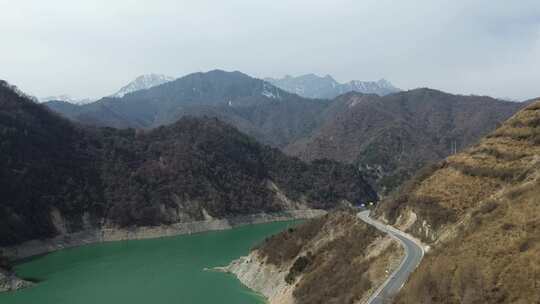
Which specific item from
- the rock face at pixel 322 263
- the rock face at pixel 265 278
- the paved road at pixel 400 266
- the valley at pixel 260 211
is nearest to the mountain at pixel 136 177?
the valley at pixel 260 211

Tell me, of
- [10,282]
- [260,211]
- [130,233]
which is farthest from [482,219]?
[260,211]

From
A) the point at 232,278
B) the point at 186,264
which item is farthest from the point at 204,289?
the point at 186,264

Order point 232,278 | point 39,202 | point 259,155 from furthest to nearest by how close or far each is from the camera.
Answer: point 259,155 < point 39,202 < point 232,278

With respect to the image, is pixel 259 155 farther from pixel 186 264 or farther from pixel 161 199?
pixel 186 264

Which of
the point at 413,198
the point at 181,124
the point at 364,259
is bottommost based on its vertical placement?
the point at 364,259

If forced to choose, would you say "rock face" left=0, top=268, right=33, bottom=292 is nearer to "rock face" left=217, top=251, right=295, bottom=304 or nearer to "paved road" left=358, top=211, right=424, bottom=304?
"rock face" left=217, top=251, right=295, bottom=304

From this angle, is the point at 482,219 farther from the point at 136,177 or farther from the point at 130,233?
the point at 136,177

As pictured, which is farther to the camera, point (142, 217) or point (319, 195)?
point (319, 195)
